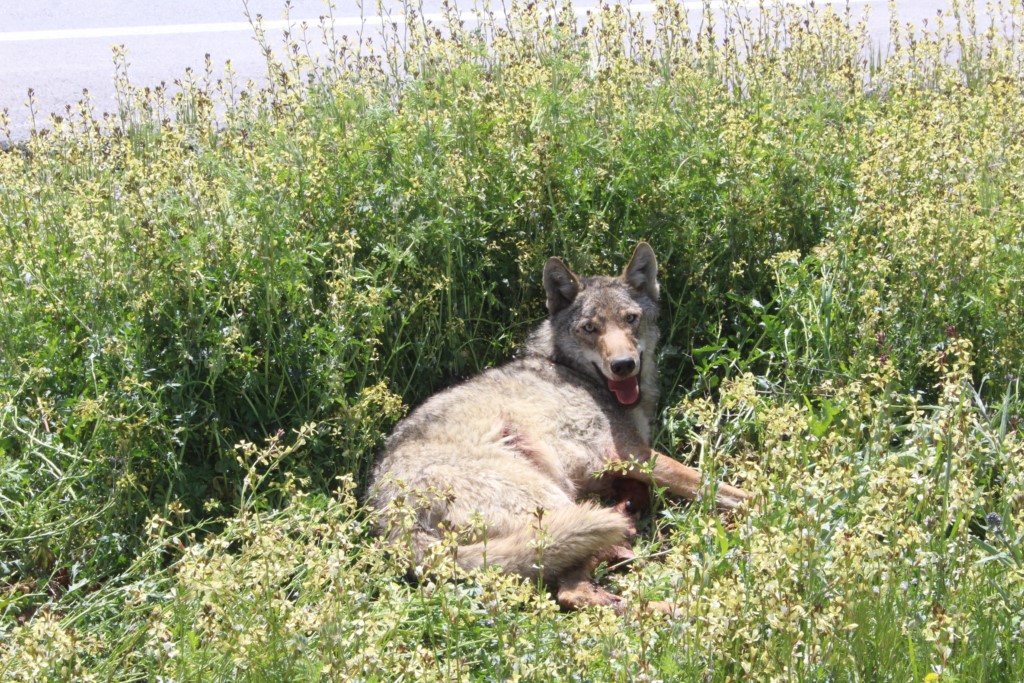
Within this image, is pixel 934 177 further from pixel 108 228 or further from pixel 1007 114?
pixel 108 228

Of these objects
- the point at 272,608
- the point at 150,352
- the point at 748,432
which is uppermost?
the point at 150,352

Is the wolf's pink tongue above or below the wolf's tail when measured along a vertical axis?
above

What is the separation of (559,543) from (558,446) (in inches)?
41.7

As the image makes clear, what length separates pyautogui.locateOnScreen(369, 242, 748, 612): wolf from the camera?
449cm

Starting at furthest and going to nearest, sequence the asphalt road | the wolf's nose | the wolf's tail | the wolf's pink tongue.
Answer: the asphalt road → the wolf's pink tongue → the wolf's nose → the wolf's tail

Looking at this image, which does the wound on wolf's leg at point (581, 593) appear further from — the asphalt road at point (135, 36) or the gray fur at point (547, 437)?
the asphalt road at point (135, 36)

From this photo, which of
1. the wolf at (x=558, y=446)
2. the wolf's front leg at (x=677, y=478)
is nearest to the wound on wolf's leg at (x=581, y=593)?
the wolf at (x=558, y=446)

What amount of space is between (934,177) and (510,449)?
9.14ft

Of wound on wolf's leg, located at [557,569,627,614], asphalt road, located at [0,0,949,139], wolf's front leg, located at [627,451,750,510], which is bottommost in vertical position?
wound on wolf's leg, located at [557,569,627,614]

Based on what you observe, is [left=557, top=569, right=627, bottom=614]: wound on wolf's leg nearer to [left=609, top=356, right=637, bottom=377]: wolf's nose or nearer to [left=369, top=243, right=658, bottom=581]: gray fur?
[left=369, top=243, right=658, bottom=581]: gray fur

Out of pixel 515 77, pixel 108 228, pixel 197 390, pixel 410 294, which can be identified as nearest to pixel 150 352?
pixel 197 390

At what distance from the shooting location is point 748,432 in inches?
210

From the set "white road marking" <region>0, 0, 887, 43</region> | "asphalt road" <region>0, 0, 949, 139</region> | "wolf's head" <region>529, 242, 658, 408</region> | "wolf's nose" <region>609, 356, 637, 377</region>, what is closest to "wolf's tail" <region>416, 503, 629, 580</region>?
"wolf's nose" <region>609, 356, 637, 377</region>

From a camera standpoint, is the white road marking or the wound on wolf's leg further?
the white road marking
